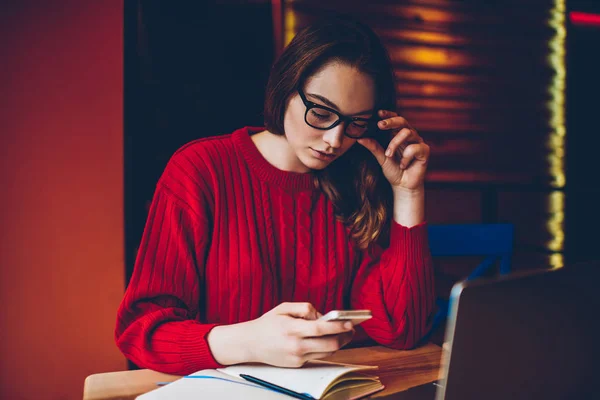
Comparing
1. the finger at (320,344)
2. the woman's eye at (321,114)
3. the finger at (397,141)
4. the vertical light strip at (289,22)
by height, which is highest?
the vertical light strip at (289,22)

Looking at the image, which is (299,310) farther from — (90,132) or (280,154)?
(90,132)

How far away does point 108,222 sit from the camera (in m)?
1.94

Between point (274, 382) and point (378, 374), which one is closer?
point (274, 382)

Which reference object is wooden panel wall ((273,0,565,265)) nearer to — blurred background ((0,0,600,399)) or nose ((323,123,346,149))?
blurred background ((0,0,600,399))

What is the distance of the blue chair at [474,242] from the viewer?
5.53 ft

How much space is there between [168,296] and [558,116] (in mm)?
3044

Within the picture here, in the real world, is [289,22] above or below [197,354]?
above

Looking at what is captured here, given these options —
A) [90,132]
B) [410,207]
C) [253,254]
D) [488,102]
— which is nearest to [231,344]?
[253,254]

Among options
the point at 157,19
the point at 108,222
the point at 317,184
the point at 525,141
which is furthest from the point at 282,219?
the point at 525,141

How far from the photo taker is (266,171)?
4.11 feet

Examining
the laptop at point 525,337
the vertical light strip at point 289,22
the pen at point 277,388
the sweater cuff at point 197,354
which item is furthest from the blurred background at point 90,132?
the laptop at point 525,337

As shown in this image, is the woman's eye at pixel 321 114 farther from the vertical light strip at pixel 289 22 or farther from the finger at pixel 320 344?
the vertical light strip at pixel 289 22

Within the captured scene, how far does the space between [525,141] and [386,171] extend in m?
2.26

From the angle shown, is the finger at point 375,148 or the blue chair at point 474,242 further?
the blue chair at point 474,242
